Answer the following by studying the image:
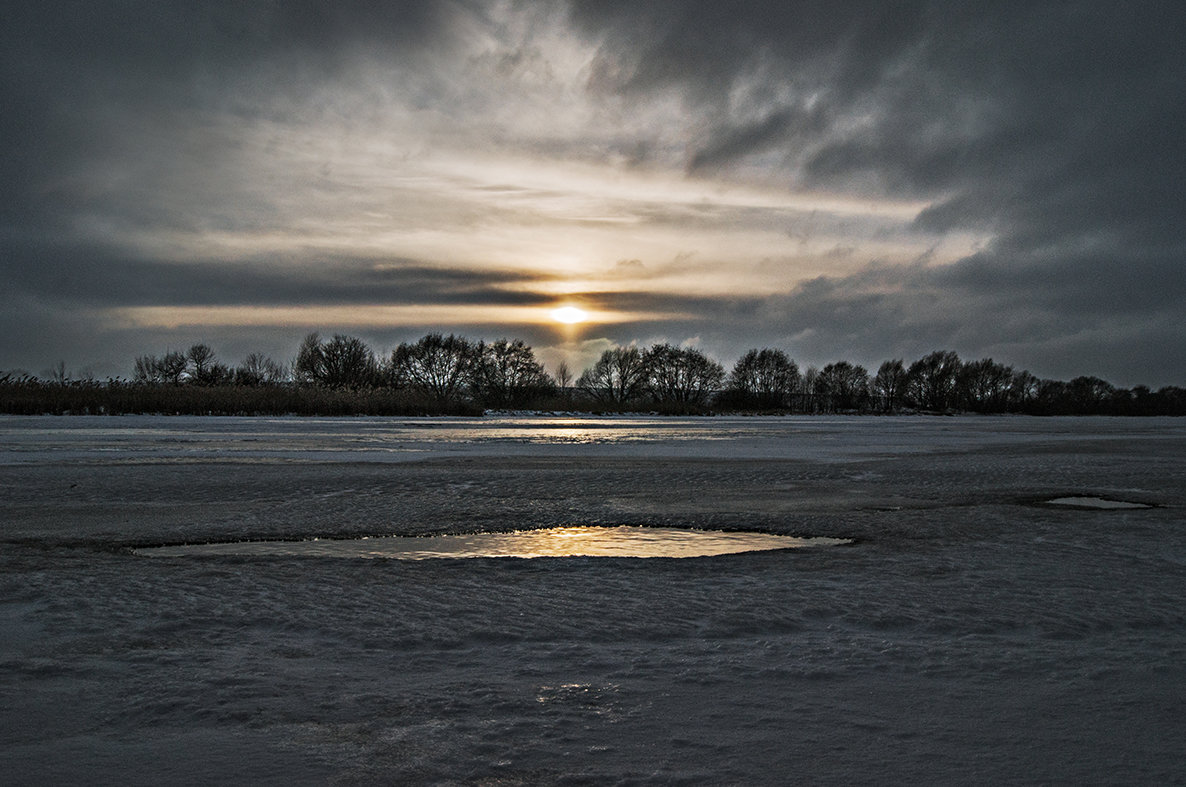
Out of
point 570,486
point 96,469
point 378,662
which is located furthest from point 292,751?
point 96,469

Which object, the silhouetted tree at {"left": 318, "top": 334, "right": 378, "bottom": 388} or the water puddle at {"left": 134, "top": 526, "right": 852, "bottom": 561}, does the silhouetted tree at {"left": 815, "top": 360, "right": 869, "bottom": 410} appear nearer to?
the silhouetted tree at {"left": 318, "top": 334, "right": 378, "bottom": 388}

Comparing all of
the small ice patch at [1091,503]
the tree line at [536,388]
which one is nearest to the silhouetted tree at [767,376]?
the tree line at [536,388]

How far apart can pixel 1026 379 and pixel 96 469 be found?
92.2 metres

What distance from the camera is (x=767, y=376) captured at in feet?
275

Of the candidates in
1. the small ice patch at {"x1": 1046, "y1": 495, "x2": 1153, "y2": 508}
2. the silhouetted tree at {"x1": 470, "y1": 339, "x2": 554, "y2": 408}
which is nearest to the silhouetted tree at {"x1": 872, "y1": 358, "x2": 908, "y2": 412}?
the silhouetted tree at {"x1": 470, "y1": 339, "x2": 554, "y2": 408}

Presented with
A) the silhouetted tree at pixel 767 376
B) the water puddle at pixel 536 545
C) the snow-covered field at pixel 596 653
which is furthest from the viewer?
the silhouetted tree at pixel 767 376

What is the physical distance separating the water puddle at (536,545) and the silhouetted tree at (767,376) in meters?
73.3

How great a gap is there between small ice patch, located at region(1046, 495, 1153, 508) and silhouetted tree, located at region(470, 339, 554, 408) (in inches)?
2156

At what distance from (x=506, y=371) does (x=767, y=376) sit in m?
30.1

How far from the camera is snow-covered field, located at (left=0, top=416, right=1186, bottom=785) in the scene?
201 centimetres

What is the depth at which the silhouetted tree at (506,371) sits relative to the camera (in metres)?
63.6

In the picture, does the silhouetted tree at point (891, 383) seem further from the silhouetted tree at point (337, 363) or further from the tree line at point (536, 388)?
the silhouetted tree at point (337, 363)

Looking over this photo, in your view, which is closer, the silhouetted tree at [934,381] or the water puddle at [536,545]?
the water puddle at [536,545]

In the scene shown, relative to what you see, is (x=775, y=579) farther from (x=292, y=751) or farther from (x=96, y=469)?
(x=96, y=469)
